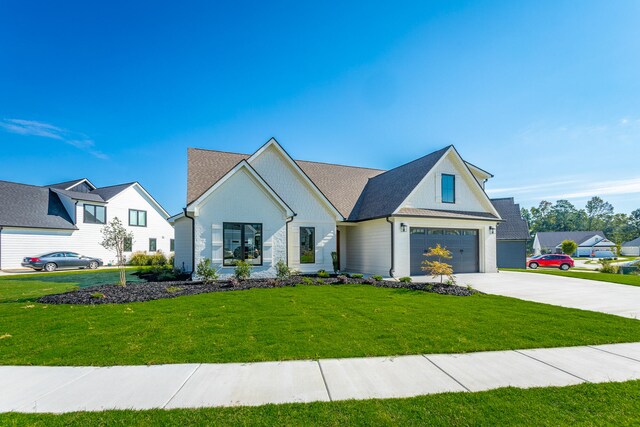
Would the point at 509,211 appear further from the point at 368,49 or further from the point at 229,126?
the point at 229,126

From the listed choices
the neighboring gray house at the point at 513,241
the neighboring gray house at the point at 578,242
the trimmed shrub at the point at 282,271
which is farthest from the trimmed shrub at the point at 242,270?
the neighboring gray house at the point at 578,242

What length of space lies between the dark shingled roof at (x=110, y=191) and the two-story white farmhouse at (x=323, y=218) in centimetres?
1462

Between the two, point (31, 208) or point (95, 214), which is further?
point (95, 214)

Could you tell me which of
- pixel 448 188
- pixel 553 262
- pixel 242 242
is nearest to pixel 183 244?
pixel 242 242

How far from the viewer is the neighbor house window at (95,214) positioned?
993 inches

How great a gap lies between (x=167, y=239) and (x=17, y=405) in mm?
30569

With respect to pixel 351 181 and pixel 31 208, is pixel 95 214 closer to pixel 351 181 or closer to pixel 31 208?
pixel 31 208

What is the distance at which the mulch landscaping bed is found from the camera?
29.0ft

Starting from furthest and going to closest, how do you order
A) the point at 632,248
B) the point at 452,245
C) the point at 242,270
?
1. the point at 632,248
2. the point at 452,245
3. the point at 242,270

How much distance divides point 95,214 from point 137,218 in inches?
134

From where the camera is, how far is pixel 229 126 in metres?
17.7

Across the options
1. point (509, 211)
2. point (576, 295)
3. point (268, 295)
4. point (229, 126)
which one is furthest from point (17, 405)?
point (509, 211)

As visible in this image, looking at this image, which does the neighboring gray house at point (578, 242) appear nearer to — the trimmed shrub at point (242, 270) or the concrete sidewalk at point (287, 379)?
the trimmed shrub at point (242, 270)

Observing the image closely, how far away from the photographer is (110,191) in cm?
2816
